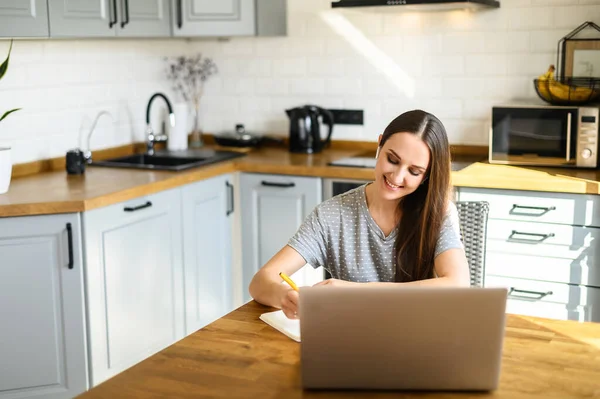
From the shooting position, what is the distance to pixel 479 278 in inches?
96.1

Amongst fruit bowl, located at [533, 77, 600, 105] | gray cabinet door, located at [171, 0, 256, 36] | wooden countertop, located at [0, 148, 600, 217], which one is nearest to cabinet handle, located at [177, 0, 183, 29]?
gray cabinet door, located at [171, 0, 256, 36]

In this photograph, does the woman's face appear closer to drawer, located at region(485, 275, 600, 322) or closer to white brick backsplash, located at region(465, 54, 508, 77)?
drawer, located at region(485, 275, 600, 322)

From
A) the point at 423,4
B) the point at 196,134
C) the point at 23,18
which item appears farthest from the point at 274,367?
the point at 196,134

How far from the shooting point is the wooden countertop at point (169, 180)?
3014 millimetres

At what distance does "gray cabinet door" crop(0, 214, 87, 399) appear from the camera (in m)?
2.98

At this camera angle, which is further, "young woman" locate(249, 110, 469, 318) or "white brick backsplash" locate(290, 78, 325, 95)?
"white brick backsplash" locate(290, 78, 325, 95)

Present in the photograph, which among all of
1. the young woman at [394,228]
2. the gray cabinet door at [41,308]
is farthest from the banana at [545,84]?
the gray cabinet door at [41,308]

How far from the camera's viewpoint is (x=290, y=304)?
190 cm

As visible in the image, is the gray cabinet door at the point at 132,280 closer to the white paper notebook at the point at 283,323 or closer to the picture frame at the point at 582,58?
the white paper notebook at the point at 283,323

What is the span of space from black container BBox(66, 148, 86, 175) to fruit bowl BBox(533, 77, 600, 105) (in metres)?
2.03

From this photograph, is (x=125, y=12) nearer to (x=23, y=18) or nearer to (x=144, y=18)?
(x=144, y=18)

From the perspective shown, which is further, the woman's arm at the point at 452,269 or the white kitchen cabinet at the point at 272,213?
the white kitchen cabinet at the point at 272,213

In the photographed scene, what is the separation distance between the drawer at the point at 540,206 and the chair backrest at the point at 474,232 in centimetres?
93

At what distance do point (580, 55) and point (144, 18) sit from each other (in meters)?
1.96
